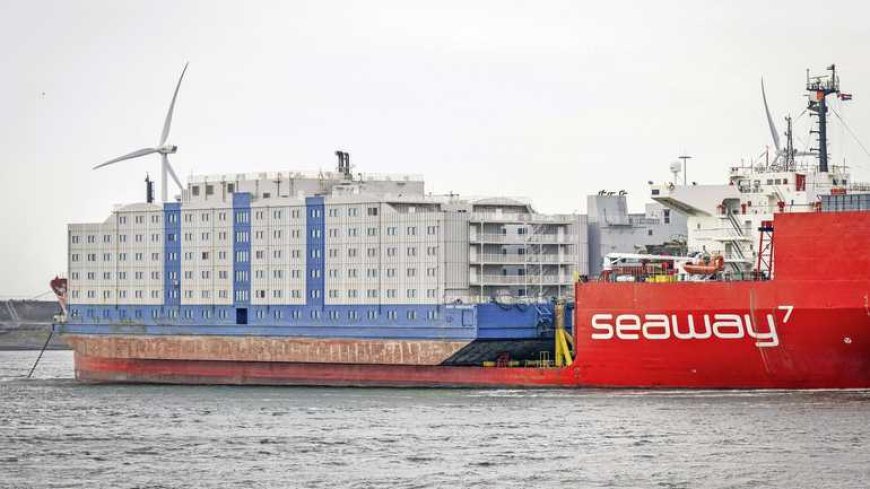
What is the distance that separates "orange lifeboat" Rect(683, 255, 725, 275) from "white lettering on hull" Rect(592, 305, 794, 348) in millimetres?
1981

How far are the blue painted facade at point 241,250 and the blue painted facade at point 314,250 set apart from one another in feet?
10.8

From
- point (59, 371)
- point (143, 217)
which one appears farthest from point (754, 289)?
point (59, 371)

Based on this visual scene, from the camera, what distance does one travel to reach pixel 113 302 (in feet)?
266

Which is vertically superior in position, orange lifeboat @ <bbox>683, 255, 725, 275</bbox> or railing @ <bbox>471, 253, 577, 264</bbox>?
railing @ <bbox>471, 253, 577, 264</bbox>

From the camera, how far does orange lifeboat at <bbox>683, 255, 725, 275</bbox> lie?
63.4 metres

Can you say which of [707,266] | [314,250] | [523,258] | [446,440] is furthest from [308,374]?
[446,440]

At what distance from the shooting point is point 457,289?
70312 mm

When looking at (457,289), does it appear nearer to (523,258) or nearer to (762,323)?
(523,258)

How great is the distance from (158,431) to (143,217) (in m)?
25.5

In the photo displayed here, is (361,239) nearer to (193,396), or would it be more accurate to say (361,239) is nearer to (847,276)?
(193,396)

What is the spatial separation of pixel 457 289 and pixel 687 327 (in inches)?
435

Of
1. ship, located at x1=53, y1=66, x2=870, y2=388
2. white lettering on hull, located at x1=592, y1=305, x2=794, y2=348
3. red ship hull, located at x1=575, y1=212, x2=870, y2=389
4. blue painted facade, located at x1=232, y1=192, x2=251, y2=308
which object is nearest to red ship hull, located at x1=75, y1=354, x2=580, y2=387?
ship, located at x1=53, y1=66, x2=870, y2=388

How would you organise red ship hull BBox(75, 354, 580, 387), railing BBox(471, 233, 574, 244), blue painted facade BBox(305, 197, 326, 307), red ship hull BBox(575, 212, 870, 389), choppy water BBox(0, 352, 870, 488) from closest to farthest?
1. choppy water BBox(0, 352, 870, 488)
2. red ship hull BBox(575, 212, 870, 389)
3. red ship hull BBox(75, 354, 580, 387)
4. railing BBox(471, 233, 574, 244)
5. blue painted facade BBox(305, 197, 326, 307)

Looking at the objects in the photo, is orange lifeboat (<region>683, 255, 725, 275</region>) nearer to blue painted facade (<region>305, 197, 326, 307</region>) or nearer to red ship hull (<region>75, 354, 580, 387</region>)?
red ship hull (<region>75, 354, 580, 387</region>)
